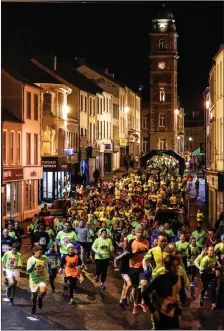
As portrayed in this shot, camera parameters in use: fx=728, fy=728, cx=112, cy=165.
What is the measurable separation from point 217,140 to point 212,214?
3476 millimetres

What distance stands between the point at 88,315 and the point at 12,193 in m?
20.5

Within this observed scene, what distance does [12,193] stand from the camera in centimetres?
3469

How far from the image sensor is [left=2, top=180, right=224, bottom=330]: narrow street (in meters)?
13.8

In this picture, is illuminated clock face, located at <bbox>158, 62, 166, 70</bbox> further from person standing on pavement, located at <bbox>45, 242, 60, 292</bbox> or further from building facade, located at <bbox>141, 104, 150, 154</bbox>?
person standing on pavement, located at <bbox>45, 242, 60, 292</bbox>

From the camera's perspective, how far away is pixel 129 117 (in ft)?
296

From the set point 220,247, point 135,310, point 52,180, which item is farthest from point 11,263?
point 52,180

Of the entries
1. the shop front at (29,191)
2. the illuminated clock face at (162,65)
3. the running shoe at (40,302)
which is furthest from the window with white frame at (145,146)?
the running shoe at (40,302)

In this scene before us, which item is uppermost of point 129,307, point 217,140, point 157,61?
point 157,61

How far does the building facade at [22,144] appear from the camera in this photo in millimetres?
34750

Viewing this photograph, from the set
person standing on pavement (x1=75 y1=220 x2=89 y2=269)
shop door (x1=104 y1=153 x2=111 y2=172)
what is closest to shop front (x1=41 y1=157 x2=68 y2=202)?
person standing on pavement (x1=75 y1=220 x2=89 y2=269)

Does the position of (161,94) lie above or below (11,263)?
above

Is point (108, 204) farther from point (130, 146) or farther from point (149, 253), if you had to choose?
point (130, 146)

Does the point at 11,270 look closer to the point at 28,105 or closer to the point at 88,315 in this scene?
the point at 88,315

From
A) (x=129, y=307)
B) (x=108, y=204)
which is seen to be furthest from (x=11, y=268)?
(x=108, y=204)
